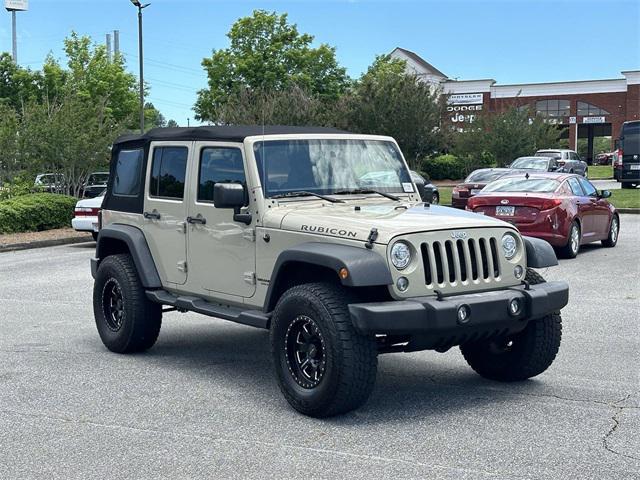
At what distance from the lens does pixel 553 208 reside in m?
15.0

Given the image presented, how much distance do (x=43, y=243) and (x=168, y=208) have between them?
13.3 metres

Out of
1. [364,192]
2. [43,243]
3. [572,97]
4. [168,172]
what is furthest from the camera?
[572,97]

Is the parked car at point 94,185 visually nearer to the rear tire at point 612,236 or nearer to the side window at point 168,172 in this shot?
the rear tire at point 612,236

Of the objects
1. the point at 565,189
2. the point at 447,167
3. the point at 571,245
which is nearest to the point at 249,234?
the point at 571,245

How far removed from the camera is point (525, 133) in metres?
44.4

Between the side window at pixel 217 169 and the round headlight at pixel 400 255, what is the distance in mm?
1582

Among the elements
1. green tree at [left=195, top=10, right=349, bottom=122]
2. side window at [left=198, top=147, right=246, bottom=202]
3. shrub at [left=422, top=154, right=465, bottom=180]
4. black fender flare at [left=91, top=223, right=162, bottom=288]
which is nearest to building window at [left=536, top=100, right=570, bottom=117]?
green tree at [left=195, top=10, right=349, bottom=122]

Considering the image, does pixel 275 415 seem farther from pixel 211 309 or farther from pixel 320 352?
pixel 211 309

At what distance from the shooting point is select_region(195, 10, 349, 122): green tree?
60125mm

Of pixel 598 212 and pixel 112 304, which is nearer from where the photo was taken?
pixel 112 304

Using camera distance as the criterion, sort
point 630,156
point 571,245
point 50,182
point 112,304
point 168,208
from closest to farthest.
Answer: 1. point 168,208
2. point 112,304
3. point 571,245
4. point 50,182
5. point 630,156

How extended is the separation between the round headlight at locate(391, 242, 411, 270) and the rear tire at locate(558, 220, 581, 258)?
9.87 m

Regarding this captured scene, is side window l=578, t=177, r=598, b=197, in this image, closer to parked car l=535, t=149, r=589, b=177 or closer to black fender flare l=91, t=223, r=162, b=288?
black fender flare l=91, t=223, r=162, b=288

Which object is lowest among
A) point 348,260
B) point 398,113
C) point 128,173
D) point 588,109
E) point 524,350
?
point 524,350
